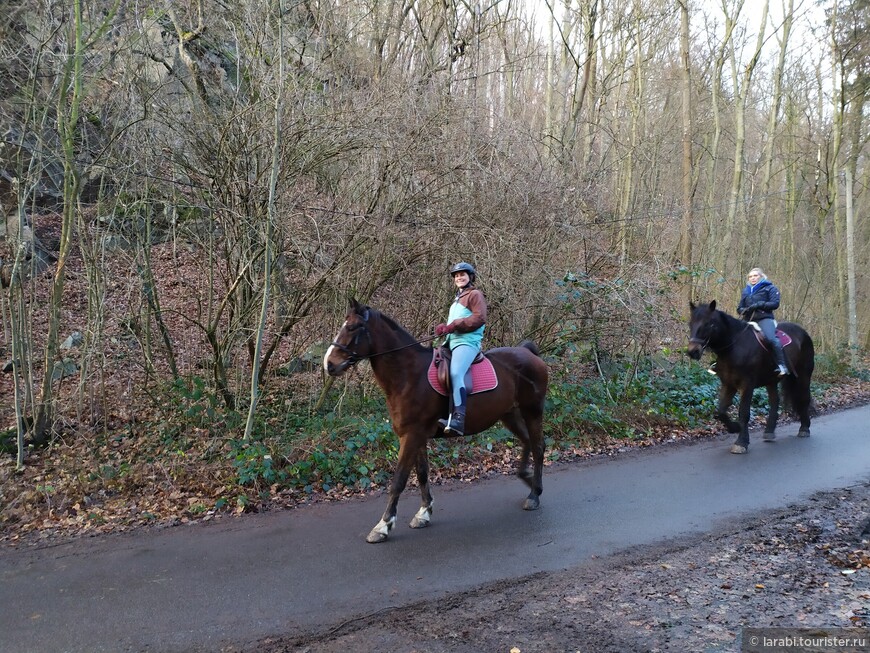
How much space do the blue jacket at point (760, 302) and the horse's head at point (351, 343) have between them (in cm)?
767

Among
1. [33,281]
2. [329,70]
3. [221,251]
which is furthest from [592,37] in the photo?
[33,281]

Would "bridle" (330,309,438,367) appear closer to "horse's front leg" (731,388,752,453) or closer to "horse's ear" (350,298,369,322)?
"horse's ear" (350,298,369,322)

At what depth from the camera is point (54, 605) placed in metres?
4.49

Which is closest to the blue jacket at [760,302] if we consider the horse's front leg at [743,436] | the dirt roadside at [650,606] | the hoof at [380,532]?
the horse's front leg at [743,436]

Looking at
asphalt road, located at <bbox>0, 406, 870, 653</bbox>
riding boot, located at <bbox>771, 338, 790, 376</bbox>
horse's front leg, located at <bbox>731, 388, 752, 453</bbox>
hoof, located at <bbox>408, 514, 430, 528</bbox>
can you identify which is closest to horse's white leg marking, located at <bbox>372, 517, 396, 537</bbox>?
asphalt road, located at <bbox>0, 406, 870, 653</bbox>

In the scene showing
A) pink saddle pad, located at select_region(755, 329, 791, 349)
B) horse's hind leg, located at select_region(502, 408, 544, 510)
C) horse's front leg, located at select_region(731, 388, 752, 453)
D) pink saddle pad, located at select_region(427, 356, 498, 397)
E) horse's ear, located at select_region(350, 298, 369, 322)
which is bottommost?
horse's front leg, located at select_region(731, 388, 752, 453)

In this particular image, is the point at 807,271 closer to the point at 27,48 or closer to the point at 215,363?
the point at 215,363

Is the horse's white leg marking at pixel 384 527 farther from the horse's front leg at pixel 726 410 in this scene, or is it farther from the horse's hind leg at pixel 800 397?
the horse's hind leg at pixel 800 397

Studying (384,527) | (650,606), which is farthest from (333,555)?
(650,606)

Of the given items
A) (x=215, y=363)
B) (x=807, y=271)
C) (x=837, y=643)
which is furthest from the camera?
(x=807, y=271)

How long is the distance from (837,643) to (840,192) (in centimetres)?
2857

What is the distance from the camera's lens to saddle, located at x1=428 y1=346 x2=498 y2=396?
6.02 m

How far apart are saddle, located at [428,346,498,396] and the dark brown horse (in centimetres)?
425

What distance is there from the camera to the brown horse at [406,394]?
5.66m
